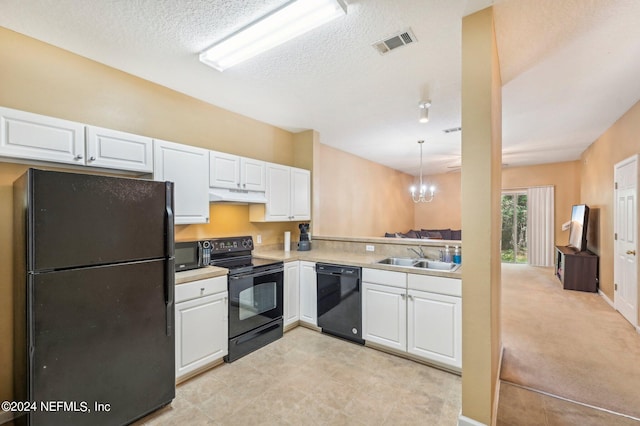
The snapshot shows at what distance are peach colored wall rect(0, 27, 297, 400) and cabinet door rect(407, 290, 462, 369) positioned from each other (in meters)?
2.26

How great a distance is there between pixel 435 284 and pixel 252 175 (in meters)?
2.33

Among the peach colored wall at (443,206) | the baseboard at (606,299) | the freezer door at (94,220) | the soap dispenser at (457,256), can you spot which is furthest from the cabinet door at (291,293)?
the peach colored wall at (443,206)

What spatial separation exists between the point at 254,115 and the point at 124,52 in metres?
1.58

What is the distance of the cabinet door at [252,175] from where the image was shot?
322 centimetres

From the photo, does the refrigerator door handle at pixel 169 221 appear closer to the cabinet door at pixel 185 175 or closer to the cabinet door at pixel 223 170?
the cabinet door at pixel 185 175

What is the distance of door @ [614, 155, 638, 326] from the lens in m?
3.38

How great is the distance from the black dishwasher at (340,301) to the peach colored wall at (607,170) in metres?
3.89

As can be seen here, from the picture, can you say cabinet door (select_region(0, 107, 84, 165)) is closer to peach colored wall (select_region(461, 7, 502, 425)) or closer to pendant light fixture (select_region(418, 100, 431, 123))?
peach colored wall (select_region(461, 7, 502, 425))

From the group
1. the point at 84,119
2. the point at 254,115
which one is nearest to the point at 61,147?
the point at 84,119

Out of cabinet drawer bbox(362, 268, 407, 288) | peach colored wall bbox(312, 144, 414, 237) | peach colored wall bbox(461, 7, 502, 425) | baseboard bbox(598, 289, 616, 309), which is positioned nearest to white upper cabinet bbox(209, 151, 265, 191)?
peach colored wall bbox(312, 144, 414, 237)

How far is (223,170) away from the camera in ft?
9.86

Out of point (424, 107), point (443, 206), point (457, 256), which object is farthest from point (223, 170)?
point (443, 206)

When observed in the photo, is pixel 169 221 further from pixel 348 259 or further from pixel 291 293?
pixel 348 259

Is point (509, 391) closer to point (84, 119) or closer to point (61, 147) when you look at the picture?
point (61, 147)
